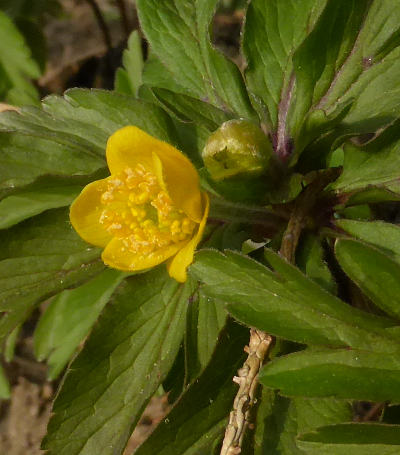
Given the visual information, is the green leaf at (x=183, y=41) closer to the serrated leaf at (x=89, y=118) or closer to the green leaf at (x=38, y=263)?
the serrated leaf at (x=89, y=118)

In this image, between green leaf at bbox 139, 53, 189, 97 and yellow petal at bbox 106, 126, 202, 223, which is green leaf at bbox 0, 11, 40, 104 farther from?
yellow petal at bbox 106, 126, 202, 223

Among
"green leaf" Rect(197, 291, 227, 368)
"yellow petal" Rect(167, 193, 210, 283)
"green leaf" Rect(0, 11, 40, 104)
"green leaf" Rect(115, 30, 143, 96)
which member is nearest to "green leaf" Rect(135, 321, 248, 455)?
"green leaf" Rect(197, 291, 227, 368)

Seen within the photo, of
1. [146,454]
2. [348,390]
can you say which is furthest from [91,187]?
[348,390]

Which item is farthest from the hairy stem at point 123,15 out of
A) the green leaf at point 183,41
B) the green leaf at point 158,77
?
the green leaf at point 183,41

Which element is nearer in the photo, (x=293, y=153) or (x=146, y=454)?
(x=146, y=454)

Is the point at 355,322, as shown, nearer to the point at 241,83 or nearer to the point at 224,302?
the point at 224,302

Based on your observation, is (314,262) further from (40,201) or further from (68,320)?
(68,320)
